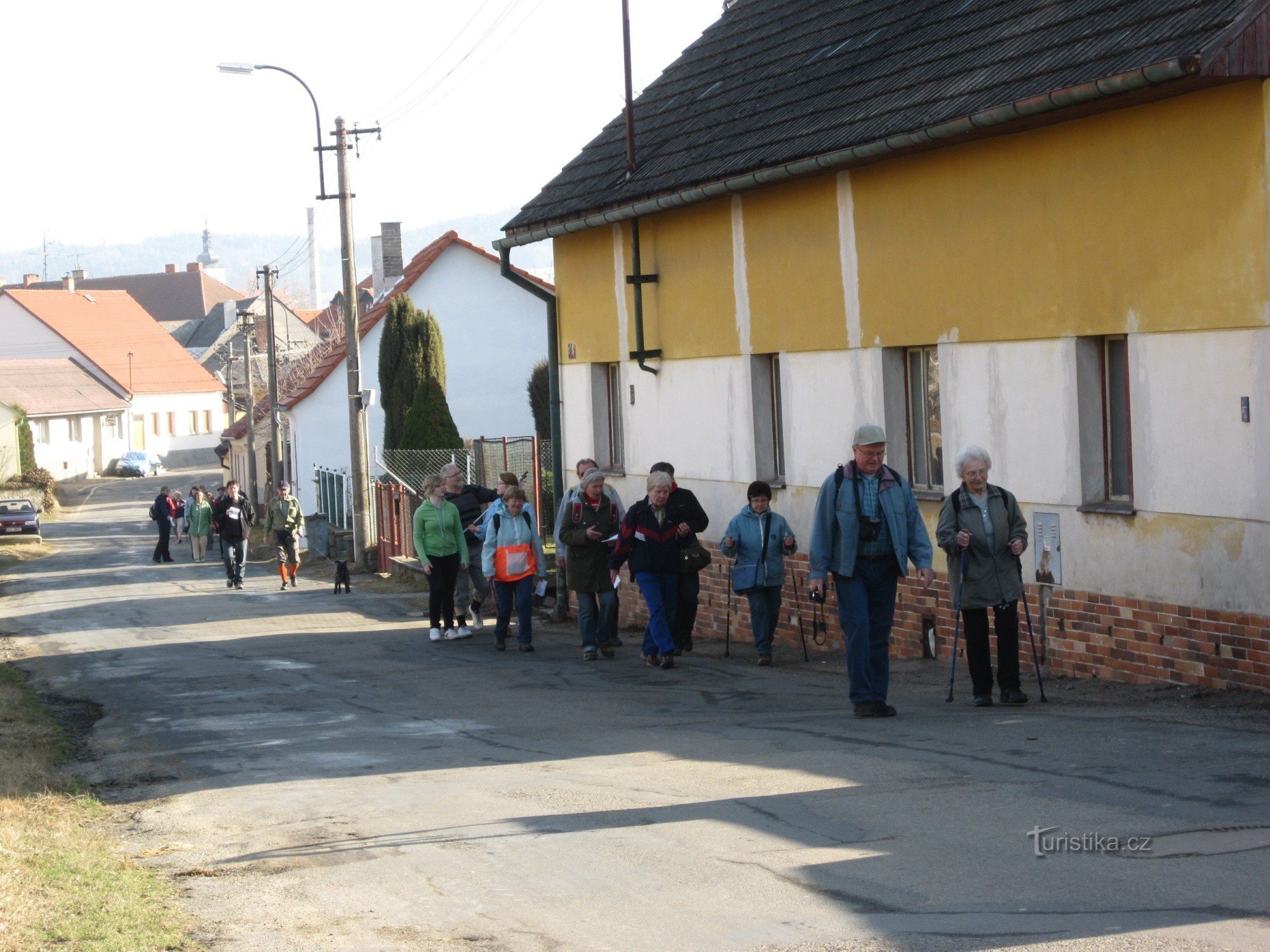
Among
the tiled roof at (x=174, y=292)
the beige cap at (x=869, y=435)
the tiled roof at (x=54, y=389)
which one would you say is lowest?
the beige cap at (x=869, y=435)

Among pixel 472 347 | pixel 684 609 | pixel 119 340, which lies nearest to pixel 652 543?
pixel 684 609

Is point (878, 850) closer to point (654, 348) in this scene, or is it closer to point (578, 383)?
point (654, 348)

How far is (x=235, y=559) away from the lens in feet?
94.0

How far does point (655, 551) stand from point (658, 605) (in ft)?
1.57

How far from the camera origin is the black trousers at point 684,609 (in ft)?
46.6

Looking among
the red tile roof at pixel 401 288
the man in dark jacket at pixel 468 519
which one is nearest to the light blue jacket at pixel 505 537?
the man in dark jacket at pixel 468 519

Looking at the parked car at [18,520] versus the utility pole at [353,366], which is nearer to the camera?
the utility pole at [353,366]

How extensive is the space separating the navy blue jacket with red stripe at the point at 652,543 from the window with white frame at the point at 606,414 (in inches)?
193

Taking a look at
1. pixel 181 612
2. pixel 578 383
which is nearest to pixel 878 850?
pixel 578 383

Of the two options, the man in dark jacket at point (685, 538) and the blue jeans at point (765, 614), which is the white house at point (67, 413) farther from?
the blue jeans at point (765, 614)

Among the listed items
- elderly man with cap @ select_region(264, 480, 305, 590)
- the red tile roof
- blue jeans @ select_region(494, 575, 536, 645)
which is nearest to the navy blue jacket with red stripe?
blue jeans @ select_region(494, 575, 536, 645)

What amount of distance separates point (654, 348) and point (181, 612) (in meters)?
9.88

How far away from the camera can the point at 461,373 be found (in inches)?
1670

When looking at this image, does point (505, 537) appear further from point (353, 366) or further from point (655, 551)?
point (353, 366)
